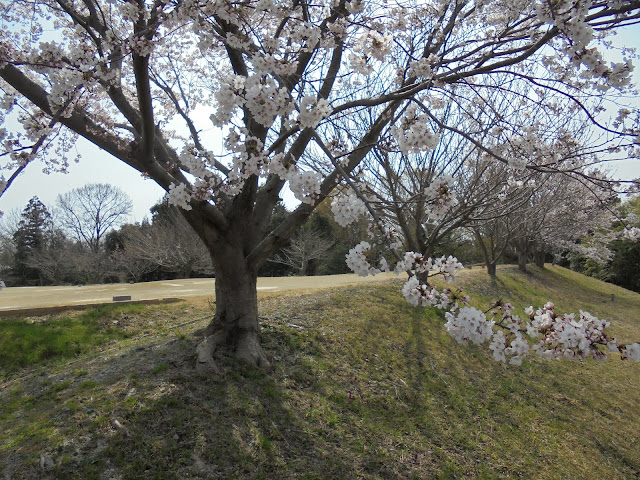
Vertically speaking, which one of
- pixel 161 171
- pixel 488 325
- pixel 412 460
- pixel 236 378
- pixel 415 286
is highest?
pixel 161 171

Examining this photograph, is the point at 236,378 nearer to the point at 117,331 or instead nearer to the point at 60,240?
the point at 117,331

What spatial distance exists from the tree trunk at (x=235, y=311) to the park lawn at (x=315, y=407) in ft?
0.73

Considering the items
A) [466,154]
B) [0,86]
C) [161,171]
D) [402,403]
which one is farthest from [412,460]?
[0,86]

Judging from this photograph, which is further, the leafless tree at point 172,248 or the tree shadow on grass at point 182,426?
the leafless tree at point 172,248

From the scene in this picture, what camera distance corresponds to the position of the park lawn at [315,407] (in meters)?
2.97

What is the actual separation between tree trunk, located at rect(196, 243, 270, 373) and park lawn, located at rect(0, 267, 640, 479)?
0.73 ft

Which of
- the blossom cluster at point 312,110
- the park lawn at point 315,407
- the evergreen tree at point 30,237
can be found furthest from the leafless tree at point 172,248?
the blossom cluster at point 312,110

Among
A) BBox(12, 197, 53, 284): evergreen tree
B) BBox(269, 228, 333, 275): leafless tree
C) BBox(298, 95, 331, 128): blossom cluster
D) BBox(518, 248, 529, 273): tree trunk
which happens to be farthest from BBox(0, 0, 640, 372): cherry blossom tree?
BBox(12, 197, 53, 284): evergreen tree

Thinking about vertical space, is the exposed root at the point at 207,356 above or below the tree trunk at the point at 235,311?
below

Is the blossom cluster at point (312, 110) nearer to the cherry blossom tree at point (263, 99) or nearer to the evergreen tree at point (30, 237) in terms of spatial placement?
the cherry blossom tree at point (263, 99)

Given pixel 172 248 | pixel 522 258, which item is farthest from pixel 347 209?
pixel 522 258

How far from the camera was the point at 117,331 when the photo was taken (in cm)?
557

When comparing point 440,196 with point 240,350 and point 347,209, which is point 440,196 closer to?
point 347,209

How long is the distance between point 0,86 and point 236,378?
5087 mm
